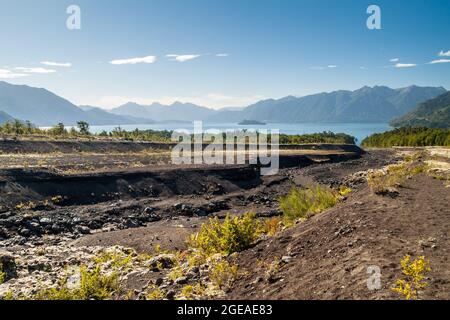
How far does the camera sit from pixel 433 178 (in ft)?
67.4

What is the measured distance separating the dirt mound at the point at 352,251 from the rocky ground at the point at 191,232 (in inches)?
1.2

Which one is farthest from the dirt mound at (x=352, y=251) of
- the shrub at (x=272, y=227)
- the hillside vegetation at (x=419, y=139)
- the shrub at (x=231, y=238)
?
the hillside vegetation at (x=419, y=139)

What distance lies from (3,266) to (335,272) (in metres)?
14.0

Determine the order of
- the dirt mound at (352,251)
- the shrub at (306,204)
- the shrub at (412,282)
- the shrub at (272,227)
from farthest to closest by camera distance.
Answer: the shrub at (306,204) → the shrub at (272,227) → the dirt mound at (352,251) → the shrub at (412,282)

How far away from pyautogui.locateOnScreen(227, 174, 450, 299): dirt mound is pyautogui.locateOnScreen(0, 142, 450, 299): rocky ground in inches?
1.2

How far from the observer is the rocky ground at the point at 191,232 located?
902cm

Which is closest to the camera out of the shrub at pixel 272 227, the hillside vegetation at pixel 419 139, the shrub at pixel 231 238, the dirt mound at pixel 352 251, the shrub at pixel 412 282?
the shrub at pixel 412 282

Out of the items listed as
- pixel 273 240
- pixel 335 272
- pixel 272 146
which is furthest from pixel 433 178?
pixel 272 146

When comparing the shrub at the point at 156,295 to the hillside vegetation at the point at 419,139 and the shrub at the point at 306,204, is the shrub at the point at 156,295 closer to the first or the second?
the shrub at the point at 306,204

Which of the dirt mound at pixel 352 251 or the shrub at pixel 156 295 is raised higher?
the dirt mound at pixel 352 251

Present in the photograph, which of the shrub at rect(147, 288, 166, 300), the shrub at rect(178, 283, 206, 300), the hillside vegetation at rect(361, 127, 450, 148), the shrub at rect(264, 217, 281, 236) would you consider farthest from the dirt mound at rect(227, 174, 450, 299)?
the hillside vegetation at rect(361, 127, 450, 148)

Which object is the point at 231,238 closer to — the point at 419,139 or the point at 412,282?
the point at 412,282
